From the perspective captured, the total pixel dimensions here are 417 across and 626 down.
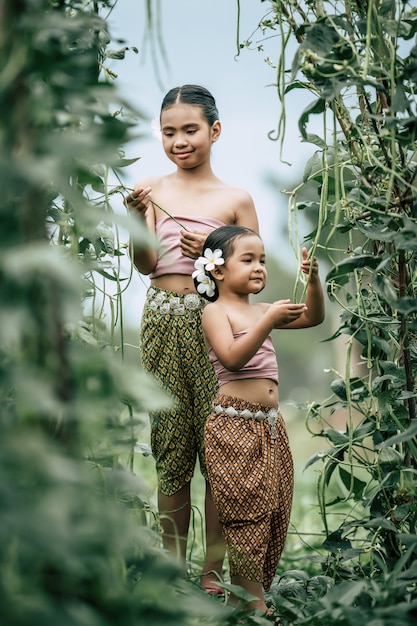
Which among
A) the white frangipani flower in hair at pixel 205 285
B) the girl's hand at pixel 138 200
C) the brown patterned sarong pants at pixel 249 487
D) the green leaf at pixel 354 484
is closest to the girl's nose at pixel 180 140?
the girl's hand at pixel 138 200

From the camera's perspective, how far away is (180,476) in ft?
8.08

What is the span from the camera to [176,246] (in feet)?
7.98

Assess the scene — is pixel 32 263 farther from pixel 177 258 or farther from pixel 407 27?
pixel 177 258

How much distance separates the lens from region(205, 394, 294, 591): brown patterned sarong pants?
2082mm

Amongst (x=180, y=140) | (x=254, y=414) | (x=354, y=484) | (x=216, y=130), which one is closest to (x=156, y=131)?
(x=180, y=140)

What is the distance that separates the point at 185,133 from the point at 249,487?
39.5 inches

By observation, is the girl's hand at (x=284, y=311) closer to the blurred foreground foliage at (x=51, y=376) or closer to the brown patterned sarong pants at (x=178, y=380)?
the brown patterned sarong pants at (x=178, y=380)

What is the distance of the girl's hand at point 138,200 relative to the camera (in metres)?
2.25

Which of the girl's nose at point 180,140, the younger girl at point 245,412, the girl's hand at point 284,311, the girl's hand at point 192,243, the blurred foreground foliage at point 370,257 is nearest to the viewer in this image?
the blurred foreground foliage at point 370,257

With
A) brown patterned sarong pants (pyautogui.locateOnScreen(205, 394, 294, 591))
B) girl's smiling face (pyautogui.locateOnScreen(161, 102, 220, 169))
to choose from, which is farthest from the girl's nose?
brown patterned sarong pants (pyautogui.locateOnScreen(205, 394, 294, 591))

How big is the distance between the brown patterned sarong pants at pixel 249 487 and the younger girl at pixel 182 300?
25 centimetres

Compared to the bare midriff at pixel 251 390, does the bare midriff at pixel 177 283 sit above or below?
above

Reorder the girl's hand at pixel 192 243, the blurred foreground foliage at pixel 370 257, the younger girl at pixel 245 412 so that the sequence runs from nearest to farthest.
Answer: the blurred foreground foliage at pixel 370 257 < the younger girl at pixel 245 412 < the girl's hand at pixel 192 243

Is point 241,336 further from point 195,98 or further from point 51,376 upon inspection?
point 51,376
